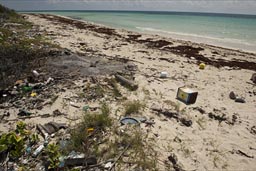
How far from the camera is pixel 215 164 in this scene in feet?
9.14

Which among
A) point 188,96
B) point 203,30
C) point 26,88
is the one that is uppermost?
point 203,30

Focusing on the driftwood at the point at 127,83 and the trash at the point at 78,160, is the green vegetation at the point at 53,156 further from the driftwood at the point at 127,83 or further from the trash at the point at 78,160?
the driftwood at the point at 127,83

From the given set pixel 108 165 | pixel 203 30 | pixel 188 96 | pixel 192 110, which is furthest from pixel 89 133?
pixel 203 30

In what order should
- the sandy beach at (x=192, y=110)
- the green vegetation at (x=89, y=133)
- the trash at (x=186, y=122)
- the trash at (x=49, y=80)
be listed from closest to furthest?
the green vegetation at (x=89, y=133) < the sandy beach at (x=192, y=110) < the trash at (x=186, y=122) < the trash at (x=49, y=80)

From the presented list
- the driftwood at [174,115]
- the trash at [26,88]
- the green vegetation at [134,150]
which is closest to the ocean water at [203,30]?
the driftwood at [174,115]

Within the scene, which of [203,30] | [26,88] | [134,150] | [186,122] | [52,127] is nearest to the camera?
[134,150]

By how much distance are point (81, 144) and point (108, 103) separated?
1495 mm

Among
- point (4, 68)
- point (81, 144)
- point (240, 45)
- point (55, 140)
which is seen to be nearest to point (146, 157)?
point (81, 144)

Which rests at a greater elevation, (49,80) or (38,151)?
(49,80)

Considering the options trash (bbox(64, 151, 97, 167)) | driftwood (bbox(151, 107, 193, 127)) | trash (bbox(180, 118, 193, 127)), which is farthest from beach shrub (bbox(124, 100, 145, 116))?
trash (bbox(64, 151, 97, 167))

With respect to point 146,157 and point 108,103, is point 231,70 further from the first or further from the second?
point 146,157

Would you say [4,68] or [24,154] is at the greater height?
[4,68]

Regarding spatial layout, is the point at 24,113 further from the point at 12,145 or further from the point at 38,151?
the point at 38,151

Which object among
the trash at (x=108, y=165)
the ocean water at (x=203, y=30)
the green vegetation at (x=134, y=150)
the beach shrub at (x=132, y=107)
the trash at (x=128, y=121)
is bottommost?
the trash at (x=108, y=165)
